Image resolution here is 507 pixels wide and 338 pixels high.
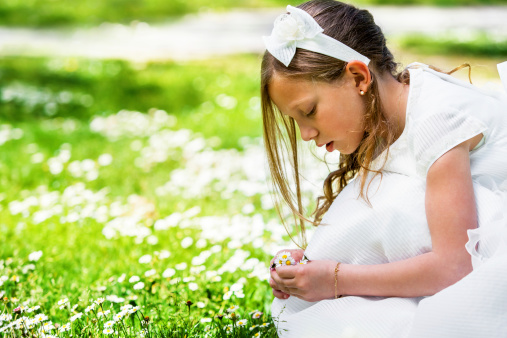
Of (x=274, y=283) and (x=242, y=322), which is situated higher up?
(x=274, y=283)

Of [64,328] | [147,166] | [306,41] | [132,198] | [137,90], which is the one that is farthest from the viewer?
[137,90]

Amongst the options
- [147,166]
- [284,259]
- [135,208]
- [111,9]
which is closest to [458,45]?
[147,166]

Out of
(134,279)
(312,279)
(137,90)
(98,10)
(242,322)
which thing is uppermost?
(312,279)

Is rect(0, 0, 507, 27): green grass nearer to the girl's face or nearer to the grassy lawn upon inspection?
the grassy lawn

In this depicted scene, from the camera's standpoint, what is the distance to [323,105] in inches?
77.5

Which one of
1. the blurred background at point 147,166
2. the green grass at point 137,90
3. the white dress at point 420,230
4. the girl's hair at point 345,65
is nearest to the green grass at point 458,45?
the blurred background at point 147,166

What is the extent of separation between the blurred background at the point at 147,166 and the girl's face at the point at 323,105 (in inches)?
15.8

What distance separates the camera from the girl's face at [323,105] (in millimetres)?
1967

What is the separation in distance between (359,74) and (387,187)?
347 mm

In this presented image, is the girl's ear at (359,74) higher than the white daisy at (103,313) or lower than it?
higher

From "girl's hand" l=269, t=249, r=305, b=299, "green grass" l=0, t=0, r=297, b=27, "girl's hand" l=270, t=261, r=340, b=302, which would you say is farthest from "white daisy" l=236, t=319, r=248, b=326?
"green grass" l=0, t=0, r=297, b=27

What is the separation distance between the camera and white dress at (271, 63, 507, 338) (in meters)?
1.65

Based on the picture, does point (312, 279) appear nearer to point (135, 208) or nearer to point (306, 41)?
point (306, 41)

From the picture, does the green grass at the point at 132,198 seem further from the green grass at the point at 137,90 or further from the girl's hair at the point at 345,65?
the girl's hair at the point at 345,65
